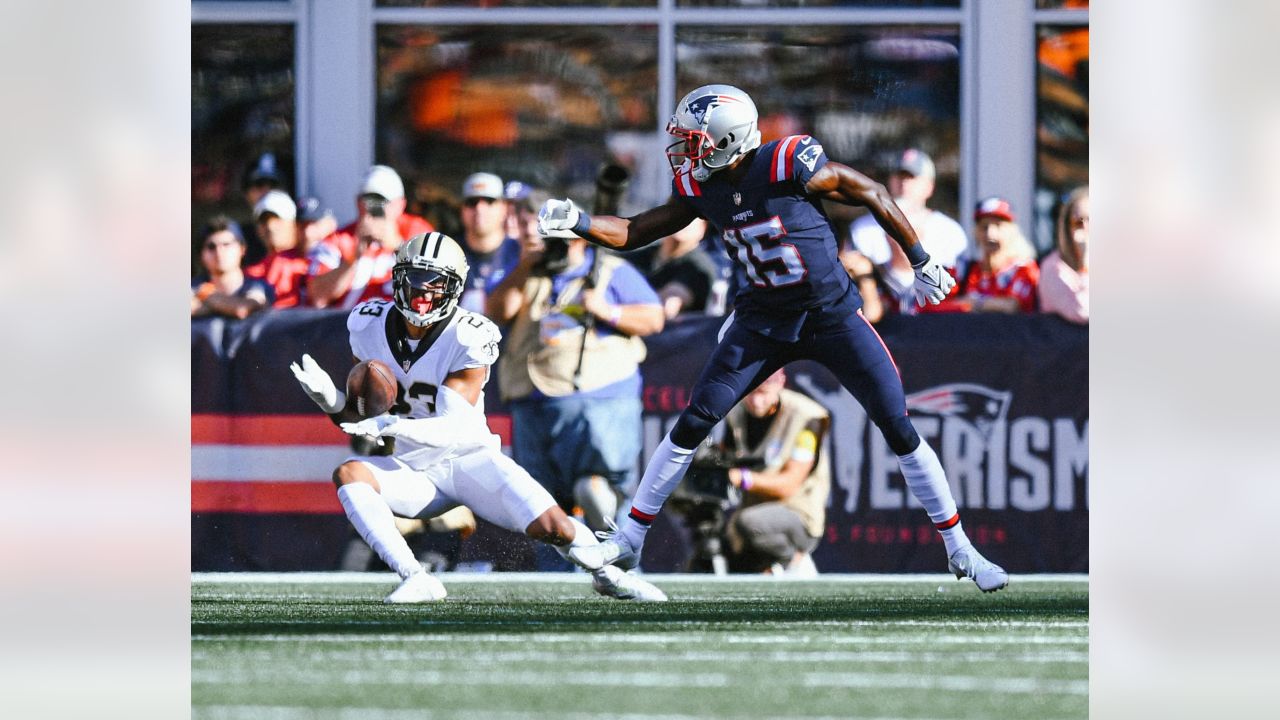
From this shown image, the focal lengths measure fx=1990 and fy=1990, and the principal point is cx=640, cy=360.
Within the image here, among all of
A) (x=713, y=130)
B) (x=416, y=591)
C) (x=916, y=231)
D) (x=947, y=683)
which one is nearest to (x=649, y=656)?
(x=947, y=683)

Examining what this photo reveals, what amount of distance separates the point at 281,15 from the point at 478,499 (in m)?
3.56

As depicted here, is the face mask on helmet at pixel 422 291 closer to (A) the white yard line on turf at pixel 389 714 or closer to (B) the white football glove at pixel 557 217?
(B) the white football glove at pixel 557 217

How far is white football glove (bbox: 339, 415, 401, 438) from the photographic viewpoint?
20.7 ft

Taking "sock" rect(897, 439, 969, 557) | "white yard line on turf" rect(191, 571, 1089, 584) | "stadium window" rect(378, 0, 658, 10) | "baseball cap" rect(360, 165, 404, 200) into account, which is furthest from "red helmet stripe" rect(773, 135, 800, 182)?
"stadium window" rect(378, 0, 658, 10)

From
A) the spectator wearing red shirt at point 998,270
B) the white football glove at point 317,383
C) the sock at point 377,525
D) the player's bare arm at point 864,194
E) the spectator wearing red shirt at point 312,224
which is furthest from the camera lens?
the spectator wearing red shirt at point 312,224

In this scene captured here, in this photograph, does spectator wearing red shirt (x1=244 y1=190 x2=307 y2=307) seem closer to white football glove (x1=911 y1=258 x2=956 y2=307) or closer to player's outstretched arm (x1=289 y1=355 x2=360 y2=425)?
player's outstretched arm (x1=289 y1=355 x2=360 y2=425)

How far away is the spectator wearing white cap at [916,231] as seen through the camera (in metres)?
7.85

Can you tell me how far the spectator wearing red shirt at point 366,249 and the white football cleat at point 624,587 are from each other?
71.3 inches

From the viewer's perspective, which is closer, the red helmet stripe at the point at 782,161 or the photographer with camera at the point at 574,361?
the red helmet stripe at the point at 782,161

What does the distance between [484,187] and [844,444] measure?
183cm

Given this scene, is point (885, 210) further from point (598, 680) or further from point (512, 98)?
point (512, 98)

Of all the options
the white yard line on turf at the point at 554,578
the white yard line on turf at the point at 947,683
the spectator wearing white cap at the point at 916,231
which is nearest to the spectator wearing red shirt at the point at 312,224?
the white yard line on turf at the point at 554,578

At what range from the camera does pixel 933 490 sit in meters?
6.38
